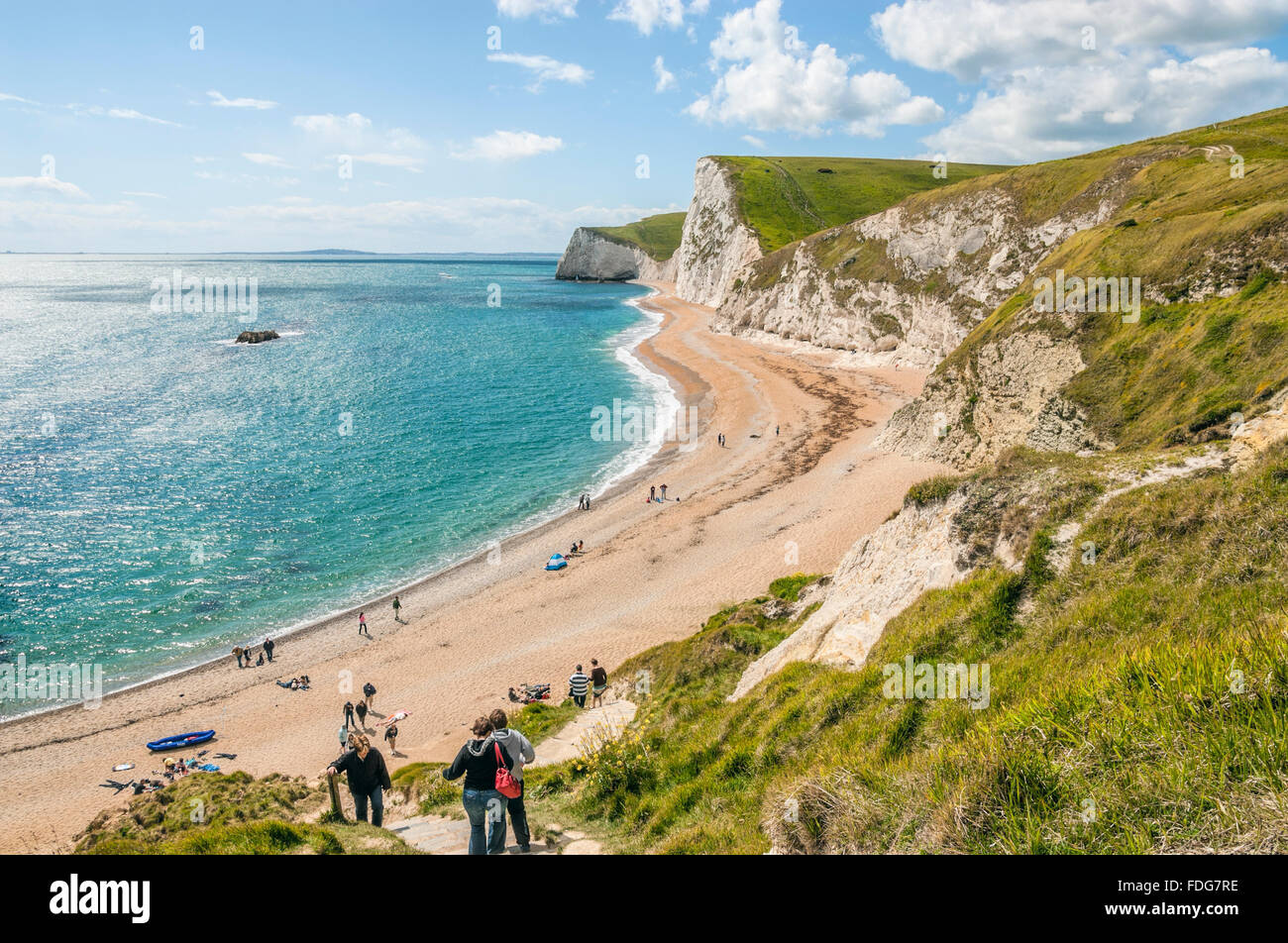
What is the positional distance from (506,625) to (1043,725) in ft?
95.8

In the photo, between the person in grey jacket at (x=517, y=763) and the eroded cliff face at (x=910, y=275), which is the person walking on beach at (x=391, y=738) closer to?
the person in grey jacket at (x=517, y=763)

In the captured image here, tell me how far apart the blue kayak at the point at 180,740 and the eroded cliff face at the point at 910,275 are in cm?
6807

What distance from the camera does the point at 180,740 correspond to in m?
25.0

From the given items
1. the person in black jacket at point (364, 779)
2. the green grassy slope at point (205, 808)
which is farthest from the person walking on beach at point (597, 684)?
the person in black jacket at point (364, 779)

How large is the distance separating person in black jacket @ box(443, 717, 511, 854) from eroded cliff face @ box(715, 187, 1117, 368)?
68018mm

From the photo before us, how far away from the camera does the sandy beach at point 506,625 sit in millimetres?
24172

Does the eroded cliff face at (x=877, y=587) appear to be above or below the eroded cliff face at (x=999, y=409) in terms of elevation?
below

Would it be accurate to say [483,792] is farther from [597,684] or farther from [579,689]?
[597,684]

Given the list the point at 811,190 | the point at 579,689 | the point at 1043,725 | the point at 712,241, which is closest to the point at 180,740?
the point at 579,689

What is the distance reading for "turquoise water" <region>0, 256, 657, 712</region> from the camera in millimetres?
33719

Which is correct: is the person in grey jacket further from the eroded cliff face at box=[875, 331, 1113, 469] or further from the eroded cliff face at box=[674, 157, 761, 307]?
the eroded cliff face at box=[674, 157, 761, 307]

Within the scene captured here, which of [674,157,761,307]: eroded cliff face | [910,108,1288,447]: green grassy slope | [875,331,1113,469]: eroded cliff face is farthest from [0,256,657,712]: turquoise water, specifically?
[674,157,761,307]: eroded cliff face
